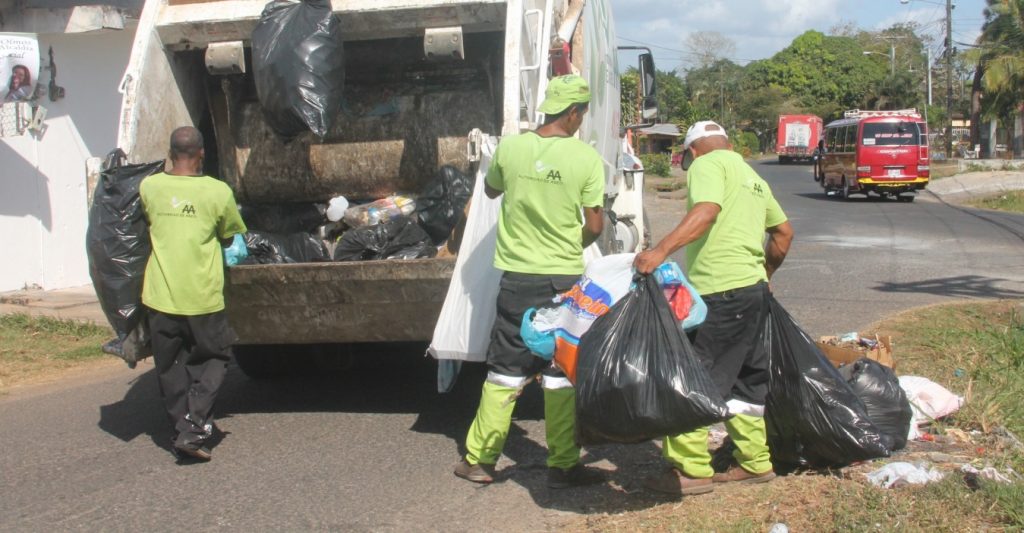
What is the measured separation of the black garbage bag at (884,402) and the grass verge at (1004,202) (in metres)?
20.1

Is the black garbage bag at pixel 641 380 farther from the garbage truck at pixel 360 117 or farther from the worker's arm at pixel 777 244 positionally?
the garbage truck at pixel 360 117

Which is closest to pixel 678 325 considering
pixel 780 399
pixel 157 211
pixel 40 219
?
pixel 780 399

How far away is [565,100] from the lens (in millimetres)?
4242

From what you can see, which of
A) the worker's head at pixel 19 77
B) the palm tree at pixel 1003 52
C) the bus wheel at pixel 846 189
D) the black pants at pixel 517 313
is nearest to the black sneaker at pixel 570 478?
the black pants at pixel 517 313

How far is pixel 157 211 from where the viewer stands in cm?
471

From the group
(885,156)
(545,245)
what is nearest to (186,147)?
(545,245)

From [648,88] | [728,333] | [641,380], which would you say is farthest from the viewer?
[648,88]

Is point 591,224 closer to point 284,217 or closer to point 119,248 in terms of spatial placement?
point 119,248

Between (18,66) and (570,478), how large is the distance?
23.6 ft

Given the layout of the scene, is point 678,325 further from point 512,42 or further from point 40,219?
point 40,219

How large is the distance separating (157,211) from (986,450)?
3648 mm

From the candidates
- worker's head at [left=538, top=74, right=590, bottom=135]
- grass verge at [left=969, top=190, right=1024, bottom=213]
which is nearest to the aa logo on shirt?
worker's head at [left=538, top=74, right=590, bottom=135]

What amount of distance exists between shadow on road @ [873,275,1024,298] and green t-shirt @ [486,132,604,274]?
20.6ft

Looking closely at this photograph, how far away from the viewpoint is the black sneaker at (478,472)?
438 centimetres
